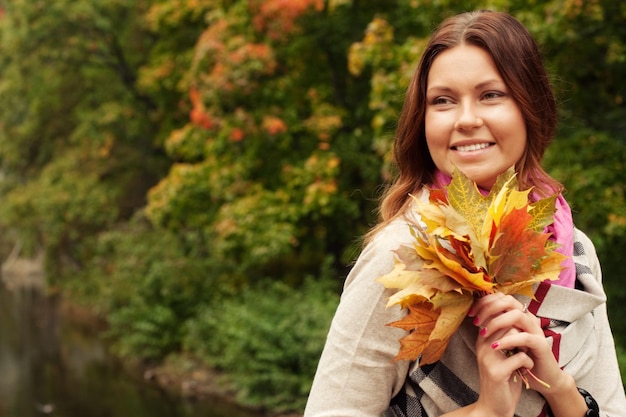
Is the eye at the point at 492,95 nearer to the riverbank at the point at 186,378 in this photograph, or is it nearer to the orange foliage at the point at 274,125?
the riverbank at the point at 186,378

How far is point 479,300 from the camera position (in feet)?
3.80

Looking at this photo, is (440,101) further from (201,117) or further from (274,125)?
(201,117)

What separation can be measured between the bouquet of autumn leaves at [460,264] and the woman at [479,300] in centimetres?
4

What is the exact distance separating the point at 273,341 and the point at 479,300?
9336mm

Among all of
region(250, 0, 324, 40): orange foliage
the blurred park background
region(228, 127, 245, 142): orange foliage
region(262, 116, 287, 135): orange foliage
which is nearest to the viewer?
the blurred park background

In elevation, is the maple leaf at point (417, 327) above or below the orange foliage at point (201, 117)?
above

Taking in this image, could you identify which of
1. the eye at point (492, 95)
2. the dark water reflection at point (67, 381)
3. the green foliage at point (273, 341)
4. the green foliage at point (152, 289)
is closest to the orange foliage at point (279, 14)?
the green foliage at point (273, 341)

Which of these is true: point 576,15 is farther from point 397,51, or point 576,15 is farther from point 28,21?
point 28,21

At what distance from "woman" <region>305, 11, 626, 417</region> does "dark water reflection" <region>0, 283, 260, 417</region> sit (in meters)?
9.02

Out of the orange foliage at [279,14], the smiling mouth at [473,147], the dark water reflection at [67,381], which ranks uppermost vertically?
the smiling mouth at [473,147]

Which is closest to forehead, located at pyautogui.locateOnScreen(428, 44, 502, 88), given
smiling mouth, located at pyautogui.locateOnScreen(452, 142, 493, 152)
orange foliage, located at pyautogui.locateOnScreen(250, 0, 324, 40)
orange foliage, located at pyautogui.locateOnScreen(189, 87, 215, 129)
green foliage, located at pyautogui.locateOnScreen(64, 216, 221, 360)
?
smiling mouth, located at pyautogui.locateOnScreen(452, 142, 493, 152)

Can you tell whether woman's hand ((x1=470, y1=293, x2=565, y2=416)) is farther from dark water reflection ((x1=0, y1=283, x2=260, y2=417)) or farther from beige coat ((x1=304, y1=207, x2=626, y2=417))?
dark water reflection ((x1=0, y1=283, x2=260, y2=417))

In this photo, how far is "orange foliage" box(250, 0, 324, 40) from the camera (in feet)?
31.9

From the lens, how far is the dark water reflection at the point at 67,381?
10898 mm
